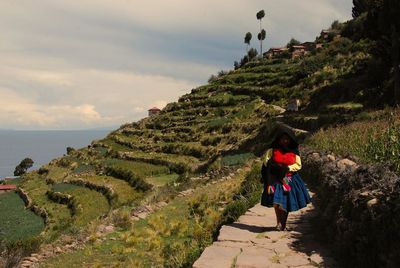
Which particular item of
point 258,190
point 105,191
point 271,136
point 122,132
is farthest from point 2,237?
point 122,132

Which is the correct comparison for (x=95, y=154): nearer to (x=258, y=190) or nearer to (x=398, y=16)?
(x=398, y=16)

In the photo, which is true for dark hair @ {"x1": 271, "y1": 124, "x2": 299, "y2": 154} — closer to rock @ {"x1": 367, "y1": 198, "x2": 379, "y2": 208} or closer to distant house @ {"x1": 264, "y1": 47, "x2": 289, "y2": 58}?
A: rock @ {"x1": 367, "y1": 198, "x2": 379, "y2": 208}

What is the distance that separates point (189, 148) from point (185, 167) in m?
8.03

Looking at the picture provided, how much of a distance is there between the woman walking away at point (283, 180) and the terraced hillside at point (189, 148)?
1.64 metres

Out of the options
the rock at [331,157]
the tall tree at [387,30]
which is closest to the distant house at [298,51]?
the tall tree at [387,30]

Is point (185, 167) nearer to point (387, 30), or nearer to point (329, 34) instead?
point (387, 30)

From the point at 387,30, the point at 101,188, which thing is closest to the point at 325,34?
the point at 387,30

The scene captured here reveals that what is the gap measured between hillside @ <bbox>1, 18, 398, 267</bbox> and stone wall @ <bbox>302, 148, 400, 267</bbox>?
7.73 ft

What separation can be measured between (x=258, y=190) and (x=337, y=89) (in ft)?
94.0

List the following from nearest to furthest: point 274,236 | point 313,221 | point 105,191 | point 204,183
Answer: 1. point 274,236
2. point 313,221
3. point 204,183
4. point 105,191

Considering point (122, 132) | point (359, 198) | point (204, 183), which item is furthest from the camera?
point (122, 132)

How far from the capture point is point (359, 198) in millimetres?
6148

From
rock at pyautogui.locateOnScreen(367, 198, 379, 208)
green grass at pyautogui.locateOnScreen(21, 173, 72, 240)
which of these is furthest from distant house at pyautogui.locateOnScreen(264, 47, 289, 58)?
rock at pyautogui.locateOnScreen(367, 198, 379, 208)

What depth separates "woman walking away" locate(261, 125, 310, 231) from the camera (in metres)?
8.13
